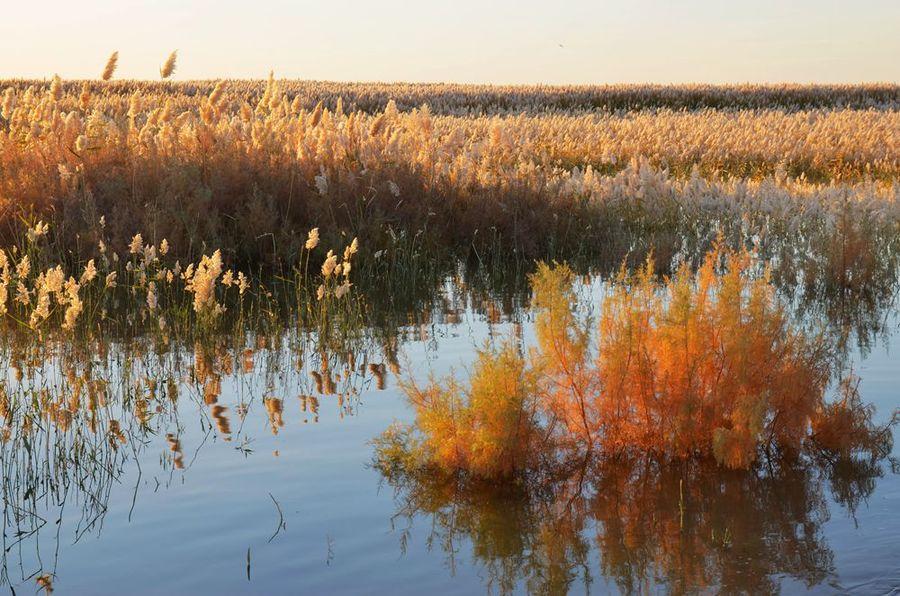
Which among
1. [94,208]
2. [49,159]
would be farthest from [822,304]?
[49,159]

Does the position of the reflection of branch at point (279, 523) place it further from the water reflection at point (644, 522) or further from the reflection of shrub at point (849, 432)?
the reflection of shrub at point (849, 432)

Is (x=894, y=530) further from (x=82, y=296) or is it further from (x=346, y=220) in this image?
(x=346, y=220)

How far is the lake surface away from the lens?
3.59 metres

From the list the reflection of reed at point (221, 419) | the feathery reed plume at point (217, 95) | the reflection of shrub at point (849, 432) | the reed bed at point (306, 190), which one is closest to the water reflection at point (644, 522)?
the reflection of shrub at point (849, 432)

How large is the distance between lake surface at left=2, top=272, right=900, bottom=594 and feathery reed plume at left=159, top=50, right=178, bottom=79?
4.65 m

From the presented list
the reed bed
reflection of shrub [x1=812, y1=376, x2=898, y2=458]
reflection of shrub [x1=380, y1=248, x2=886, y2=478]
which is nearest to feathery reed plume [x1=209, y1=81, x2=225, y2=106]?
the reed bed

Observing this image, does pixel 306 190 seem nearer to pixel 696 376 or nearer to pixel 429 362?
pixel 429 362

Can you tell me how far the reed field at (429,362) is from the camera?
4035mm

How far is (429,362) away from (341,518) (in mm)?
2543

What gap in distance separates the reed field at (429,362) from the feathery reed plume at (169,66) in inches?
1.3

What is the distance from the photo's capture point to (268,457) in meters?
4.81

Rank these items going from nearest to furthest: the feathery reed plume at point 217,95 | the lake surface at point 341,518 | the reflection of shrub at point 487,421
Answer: the lake surface at point 341,518
the reflection of shrub at point 487,421
the feathery reed plume at point 217,95

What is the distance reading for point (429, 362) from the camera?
655 centimetres

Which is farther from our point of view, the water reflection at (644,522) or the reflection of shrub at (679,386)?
the reflection of shrub at (679,386)
